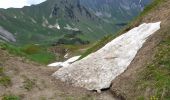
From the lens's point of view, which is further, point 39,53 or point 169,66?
point 39,53

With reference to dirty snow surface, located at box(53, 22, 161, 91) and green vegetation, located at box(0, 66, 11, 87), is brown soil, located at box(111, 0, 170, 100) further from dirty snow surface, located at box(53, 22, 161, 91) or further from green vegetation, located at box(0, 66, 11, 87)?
green vegetation, located at box(0, 66, 11, 87)

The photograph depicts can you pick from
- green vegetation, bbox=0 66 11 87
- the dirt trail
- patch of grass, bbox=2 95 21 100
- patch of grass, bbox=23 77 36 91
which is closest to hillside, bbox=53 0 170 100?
the dirt trail

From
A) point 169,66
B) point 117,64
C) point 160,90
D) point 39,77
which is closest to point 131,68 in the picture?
point 117,64

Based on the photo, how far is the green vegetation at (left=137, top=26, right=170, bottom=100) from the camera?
2586 cm

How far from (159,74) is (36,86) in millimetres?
10225

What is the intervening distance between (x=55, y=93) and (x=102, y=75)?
444cm

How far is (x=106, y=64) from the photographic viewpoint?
34031mm

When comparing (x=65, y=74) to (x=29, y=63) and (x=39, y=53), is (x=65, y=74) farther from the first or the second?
(x=39, y=53)

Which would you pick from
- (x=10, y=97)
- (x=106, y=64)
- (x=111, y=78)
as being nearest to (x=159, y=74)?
(x=111, y=78)

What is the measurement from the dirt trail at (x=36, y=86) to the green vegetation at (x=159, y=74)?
320 cm

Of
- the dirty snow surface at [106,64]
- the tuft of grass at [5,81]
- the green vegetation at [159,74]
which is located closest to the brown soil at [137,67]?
the green vegetation at [159,74]

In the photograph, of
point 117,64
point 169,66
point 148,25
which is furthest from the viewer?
point 148,25

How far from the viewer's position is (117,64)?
111ft

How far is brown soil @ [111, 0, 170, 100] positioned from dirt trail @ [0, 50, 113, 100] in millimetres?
1117
